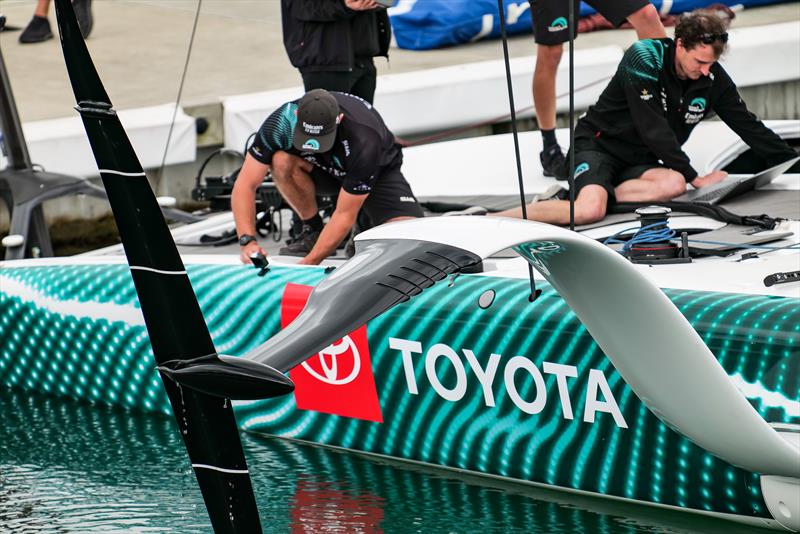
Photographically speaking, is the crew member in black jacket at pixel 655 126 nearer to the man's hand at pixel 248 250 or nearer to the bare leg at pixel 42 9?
the man's hand at pixel 248 250

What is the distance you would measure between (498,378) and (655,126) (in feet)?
4.13

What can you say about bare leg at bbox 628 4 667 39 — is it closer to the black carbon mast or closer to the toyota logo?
the toyota logo

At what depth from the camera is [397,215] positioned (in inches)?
167

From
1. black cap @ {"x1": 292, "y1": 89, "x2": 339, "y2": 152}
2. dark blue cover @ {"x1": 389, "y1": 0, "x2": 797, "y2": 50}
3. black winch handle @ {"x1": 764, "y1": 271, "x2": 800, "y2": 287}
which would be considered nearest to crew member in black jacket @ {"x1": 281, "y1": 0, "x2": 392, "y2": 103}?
black cap @ {"x1": 292, "y1": 89, "x2": 339, "y2": 152}

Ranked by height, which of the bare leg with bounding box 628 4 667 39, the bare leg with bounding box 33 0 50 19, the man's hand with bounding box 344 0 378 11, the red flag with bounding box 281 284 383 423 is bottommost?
the red flag with bounding box 281 284 383 423

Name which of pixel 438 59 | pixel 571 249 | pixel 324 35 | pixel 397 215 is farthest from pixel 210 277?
pixel 438 59

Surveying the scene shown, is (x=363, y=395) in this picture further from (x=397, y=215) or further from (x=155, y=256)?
(x=155, y=256)

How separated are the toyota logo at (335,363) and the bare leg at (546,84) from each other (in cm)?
155

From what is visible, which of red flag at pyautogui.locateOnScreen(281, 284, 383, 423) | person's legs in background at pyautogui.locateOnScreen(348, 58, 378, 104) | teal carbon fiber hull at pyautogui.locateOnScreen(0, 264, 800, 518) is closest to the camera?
teal carbon fiber hull at pyautogui.locateOnScreen(0, 264, 800, 518)

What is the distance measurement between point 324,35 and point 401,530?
2058 millimetres

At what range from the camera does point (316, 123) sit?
392cm

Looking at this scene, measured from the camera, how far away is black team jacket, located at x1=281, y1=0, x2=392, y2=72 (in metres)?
4.63

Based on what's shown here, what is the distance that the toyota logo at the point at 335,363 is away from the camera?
3686mm

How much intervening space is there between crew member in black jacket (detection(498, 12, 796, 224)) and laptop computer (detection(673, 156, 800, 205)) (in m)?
0.04
